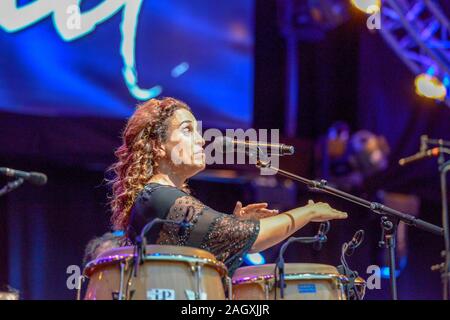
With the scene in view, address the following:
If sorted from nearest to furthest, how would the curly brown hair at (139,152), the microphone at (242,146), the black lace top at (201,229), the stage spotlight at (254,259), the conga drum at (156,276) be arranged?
the conga drum at (156,276) → the black lace top at (201,229) → the microphone at (242,146) → the curly brown hair at (139,152) → the stage spotlight at (254,259)

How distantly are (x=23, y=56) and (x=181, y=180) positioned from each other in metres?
2.78

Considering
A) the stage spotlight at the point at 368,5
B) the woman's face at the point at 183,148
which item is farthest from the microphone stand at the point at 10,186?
the stage spotlight at the point at 368,5

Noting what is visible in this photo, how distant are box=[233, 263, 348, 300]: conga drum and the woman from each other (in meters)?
0.16

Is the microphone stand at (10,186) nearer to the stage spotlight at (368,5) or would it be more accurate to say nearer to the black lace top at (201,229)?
the black lace top at (201,229)

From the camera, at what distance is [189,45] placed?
7.19 m

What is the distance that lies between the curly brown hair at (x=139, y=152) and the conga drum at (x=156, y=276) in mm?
810

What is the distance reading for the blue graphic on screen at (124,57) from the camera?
648 centimetres

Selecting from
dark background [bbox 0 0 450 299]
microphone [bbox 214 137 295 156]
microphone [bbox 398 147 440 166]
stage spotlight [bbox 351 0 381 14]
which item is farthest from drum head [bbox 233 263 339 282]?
stage spotlight [bbox 351 0 381 14]

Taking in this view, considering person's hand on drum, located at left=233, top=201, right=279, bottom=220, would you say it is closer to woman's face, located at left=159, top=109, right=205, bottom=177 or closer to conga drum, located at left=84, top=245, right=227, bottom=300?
woman's face, located at left=159, top=109, right=205, bottom=177

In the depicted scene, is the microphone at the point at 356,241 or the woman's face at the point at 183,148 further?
the woman's face at the point at 183,148

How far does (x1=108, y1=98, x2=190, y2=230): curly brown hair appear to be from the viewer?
4.22 m
